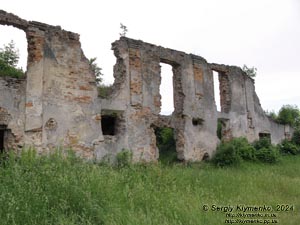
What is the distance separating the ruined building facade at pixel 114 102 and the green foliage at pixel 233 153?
1.45 ft

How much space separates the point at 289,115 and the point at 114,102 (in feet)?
36.2

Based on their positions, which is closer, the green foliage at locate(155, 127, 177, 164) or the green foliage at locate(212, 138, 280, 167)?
the green foliage at locate(212, 138, 280, 167)

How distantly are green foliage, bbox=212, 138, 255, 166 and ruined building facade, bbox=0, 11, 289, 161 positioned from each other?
443 millimetres

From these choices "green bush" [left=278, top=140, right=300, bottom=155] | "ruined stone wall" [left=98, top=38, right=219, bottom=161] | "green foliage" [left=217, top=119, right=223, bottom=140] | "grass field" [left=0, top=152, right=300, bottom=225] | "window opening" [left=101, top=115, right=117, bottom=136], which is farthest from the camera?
"green bush" [left=278, top=140, right=300, bottom=155]

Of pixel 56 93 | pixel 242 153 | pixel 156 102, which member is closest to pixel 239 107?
pixel 242 153

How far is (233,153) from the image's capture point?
13.0 meters

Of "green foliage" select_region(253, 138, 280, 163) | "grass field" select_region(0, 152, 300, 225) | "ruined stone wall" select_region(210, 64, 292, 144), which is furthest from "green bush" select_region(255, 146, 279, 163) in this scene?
"grass field" select_region(0, 152, 300, 225)

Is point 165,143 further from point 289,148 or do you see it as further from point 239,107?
point 289,148

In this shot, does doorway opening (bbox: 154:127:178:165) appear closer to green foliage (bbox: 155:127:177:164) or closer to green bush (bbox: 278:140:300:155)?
green foliage (bbox: 155:127:177:164)

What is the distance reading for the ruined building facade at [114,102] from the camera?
9.26 meters

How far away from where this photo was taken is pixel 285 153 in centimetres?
1673

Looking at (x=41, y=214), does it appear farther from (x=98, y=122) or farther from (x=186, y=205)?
(x=98, y=122)

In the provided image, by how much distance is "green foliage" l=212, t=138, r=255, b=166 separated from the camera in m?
13.0

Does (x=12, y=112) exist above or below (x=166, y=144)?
above
